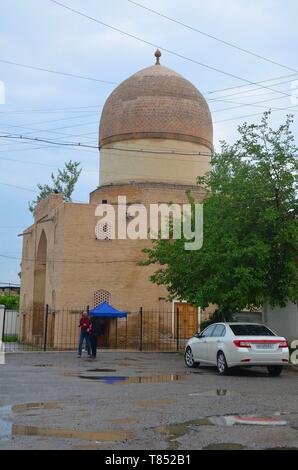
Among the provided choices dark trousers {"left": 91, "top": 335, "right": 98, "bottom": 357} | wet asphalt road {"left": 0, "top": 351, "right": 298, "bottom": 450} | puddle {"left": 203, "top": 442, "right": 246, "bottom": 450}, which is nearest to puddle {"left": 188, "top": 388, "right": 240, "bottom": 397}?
wet asphalt road {"left": 0, "top": 351, "right": 298, "bottom": 450}

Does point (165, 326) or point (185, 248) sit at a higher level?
point (185, 248)

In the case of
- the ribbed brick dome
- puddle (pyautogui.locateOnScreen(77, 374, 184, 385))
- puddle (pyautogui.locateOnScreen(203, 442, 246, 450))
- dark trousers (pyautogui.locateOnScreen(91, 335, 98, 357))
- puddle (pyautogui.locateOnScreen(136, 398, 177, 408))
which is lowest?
puddle (pyautogui.locateOnScreen(203, 442, 246, 450))

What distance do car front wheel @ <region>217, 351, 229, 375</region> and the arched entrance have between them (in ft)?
72.7

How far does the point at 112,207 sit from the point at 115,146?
15.2 ft

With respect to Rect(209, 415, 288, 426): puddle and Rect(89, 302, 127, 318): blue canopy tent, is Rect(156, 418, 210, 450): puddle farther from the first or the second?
Rect(89, 302, 127, 318): blue canopy tent

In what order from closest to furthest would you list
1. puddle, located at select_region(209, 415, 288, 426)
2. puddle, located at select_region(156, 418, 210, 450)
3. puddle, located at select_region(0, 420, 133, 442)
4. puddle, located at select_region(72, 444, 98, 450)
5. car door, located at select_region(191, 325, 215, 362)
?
puddle, located at select_region(72, 444, 98, 450)
puddle, located at select_region(156, 418, 210, 450)
puddle, located at select_region(0, 420, 133, 442)
puddle, located at select_region(209, 415, 288, 426)
car door, located at select_region(191, 325, 215, 362)

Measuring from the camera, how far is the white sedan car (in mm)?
14023

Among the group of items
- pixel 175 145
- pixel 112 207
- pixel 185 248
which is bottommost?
pixel 185 248

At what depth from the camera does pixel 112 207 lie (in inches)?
1182

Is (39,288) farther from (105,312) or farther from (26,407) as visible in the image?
(26,407)

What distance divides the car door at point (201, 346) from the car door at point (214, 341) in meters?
0.21
